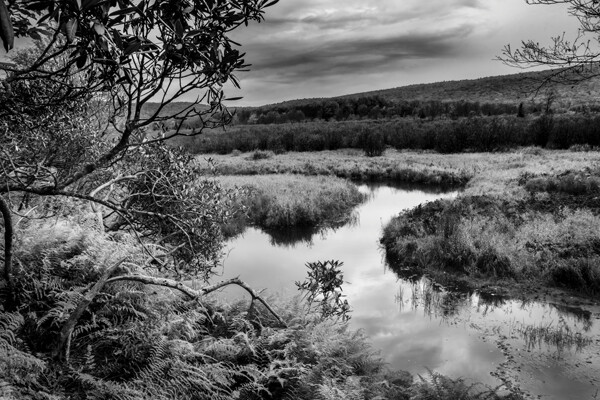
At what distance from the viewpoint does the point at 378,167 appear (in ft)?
104

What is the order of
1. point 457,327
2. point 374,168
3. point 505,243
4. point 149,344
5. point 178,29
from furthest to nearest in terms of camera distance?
point 374,168
point 505,243
point 457,327
point 149,344
point 178,29

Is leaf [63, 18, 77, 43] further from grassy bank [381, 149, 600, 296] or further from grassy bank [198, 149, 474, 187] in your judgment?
grassy bank [198, 149, 474, 187]

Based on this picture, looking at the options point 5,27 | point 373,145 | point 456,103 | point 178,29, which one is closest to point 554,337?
point 178,29

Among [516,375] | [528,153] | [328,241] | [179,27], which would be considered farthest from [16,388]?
[528,153]

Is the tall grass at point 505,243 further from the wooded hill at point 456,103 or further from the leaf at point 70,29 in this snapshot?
the wooded hill at point 456,103

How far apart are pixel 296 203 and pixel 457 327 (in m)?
11.1

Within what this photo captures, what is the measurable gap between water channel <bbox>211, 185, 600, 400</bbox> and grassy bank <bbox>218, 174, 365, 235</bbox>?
11.5ft


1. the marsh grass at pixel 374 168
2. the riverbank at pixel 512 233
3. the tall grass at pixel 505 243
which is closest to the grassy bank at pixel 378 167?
the marsh grass at pixel 374 168

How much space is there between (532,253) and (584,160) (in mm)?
18251

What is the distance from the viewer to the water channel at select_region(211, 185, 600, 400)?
26.1 feet

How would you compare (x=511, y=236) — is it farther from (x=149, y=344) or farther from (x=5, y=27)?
(x=5, y=27)

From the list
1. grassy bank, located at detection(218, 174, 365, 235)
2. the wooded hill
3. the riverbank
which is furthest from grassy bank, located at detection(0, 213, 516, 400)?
the wooded hill

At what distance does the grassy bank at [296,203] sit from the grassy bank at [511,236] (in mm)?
3891

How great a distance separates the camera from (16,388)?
313cm
